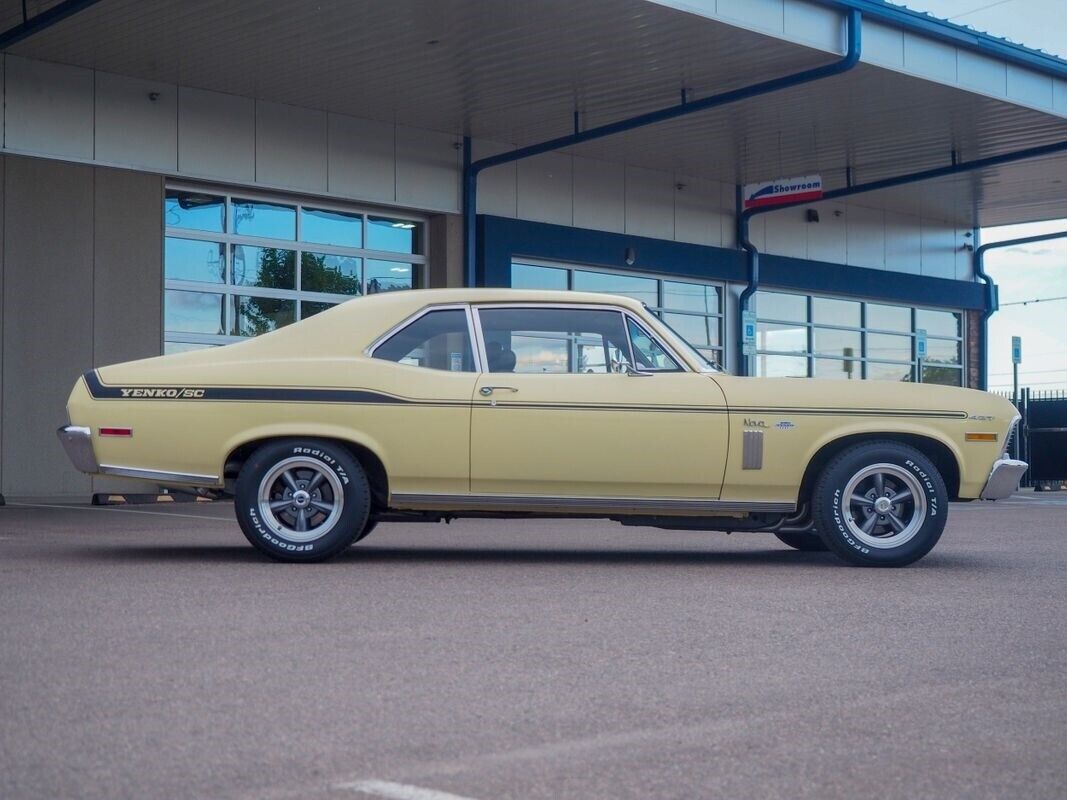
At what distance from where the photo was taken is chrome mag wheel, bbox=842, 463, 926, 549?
8.26 meters

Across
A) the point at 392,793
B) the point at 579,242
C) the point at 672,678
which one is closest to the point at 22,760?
the point at 392,793

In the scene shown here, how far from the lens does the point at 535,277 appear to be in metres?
21.9

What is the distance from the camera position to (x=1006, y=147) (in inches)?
842

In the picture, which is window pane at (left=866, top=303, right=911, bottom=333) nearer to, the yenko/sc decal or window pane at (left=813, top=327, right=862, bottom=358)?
window pane at (left=813, top=327, right=862, bottom=358)

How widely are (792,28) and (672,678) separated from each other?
40.1 feet

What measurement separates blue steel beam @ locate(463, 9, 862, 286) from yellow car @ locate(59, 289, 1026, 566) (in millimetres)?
8681

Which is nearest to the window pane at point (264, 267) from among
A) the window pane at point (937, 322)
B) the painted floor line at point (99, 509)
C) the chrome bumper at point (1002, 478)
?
the painted floor line at point (99, 509)

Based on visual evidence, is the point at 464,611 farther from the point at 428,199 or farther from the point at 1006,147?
the point at 1006,147

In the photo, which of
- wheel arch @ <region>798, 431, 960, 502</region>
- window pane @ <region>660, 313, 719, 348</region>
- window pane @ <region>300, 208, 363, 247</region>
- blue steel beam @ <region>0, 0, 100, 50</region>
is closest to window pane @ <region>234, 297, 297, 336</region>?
window pane @ <region>300, 208, 363, 247</region>

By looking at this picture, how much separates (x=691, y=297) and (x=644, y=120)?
6425 mm

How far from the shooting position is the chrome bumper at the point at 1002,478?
8391 millimetres

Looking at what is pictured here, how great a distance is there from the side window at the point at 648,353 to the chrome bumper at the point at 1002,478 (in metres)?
1.95

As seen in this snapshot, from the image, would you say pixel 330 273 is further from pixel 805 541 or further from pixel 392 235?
pixel 805 541

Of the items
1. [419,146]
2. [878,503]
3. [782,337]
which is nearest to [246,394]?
[878,503]
